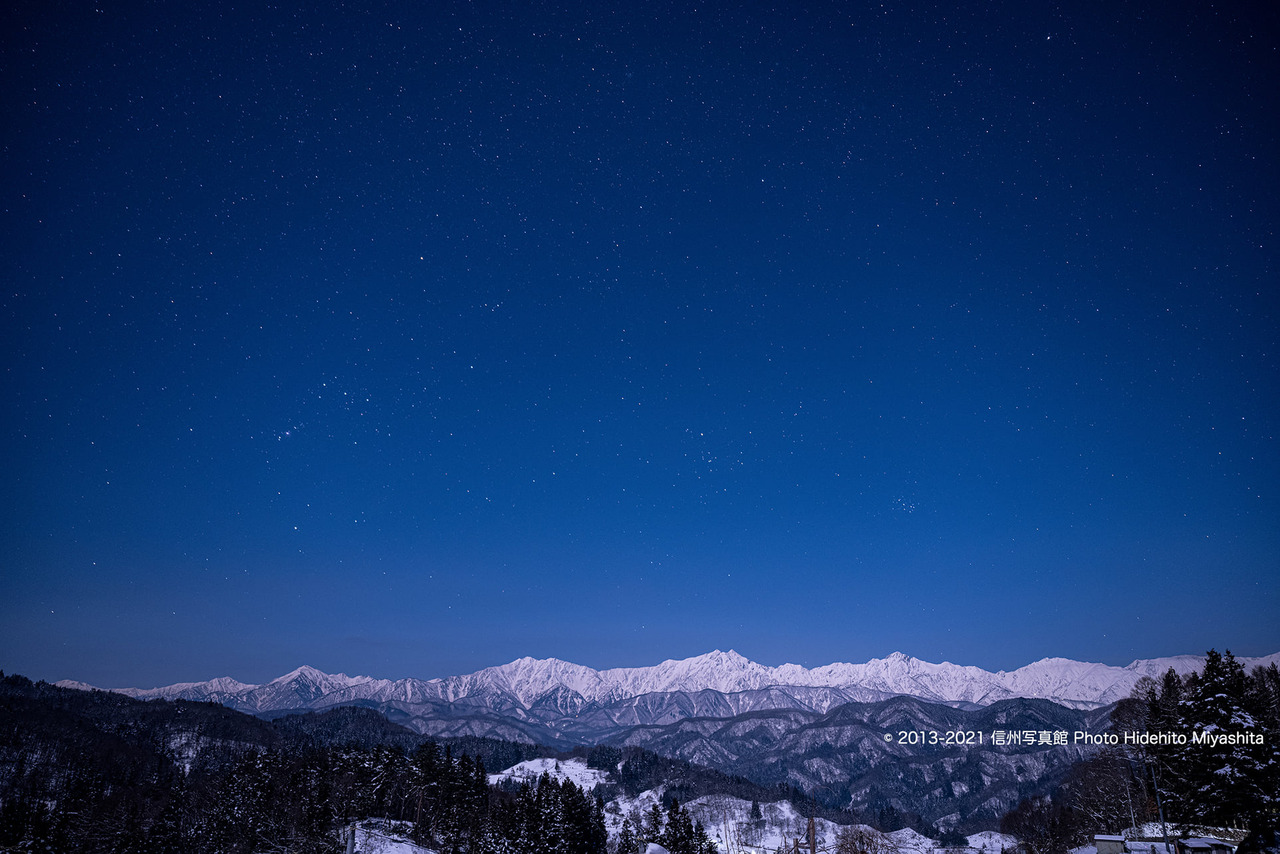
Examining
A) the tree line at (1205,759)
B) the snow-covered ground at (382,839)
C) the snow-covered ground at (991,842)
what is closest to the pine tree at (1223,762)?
the tree line at (1205,759)

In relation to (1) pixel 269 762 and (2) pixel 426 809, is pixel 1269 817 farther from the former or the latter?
(1) pixel 269 762

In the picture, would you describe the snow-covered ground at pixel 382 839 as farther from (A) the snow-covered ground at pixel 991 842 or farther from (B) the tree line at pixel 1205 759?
(A) the snow-covered ground at pixel 991 842

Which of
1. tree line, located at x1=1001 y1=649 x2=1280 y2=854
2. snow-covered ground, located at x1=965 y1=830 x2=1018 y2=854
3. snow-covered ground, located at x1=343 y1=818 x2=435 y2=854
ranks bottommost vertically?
snow-covered ground, located at x1=965 y1=830 x2=1018 y2=854

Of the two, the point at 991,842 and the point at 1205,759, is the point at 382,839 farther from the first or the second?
the point at 991,842

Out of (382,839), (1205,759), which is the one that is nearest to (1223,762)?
(1205,759)

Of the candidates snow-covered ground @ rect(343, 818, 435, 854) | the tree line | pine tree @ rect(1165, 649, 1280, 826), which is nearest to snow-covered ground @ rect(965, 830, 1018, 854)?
the tree line

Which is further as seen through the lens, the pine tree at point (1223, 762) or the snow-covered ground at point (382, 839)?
the snow-covered ground at point (382, 839)

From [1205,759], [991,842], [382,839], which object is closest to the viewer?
[1205,759]

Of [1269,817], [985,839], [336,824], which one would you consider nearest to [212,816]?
[336,824]

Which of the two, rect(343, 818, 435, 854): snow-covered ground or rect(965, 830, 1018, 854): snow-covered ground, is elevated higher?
rect(343, 818, 435, 854): snow-covered ground

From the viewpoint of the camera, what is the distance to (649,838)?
3588 inches

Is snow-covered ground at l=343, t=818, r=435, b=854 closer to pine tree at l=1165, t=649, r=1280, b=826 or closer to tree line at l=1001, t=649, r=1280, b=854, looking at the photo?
tree line at l=1001, t=649, r=1280, b=854

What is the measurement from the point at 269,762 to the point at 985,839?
187658 millimetres

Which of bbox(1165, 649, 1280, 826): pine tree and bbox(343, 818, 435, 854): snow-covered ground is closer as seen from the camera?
bbox(1165, 649, 1280, 826): pine tree
